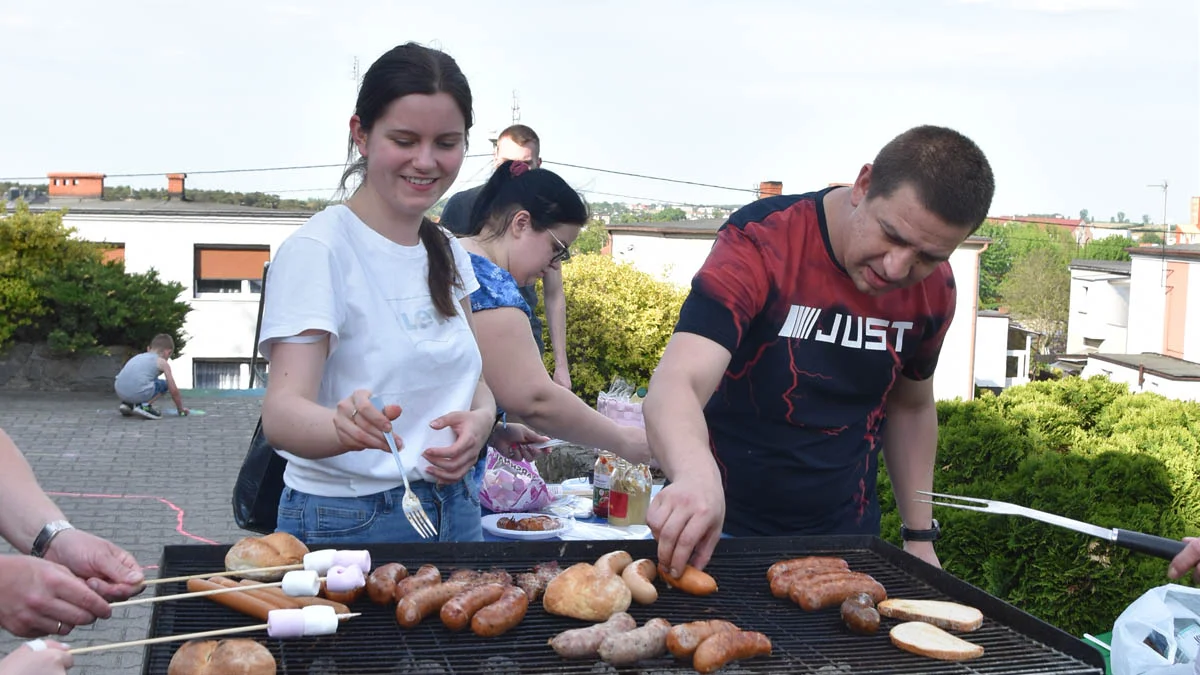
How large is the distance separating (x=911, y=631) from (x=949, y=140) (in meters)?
1.05

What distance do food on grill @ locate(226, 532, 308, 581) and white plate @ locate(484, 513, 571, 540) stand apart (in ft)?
5.18

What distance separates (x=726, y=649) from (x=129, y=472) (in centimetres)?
1027

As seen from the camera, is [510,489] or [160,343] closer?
[510,489]

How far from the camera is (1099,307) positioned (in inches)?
2753

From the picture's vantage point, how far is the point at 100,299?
50.1ft

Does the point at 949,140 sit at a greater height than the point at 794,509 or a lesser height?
greater

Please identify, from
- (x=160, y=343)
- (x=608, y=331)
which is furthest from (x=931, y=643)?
(x=160, y=343)

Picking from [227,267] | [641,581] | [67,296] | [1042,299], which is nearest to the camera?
[641,581]

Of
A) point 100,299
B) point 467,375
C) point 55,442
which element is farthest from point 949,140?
point 100,299

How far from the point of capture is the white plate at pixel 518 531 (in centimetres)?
378

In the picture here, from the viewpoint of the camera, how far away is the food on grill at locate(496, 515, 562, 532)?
3896mm

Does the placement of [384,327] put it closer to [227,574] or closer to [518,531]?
[227,574]

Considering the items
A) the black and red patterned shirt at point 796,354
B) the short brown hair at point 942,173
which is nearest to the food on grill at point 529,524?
the black and red patterned shirt at point 796,354

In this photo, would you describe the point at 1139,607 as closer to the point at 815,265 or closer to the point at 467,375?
the point at 815,265
